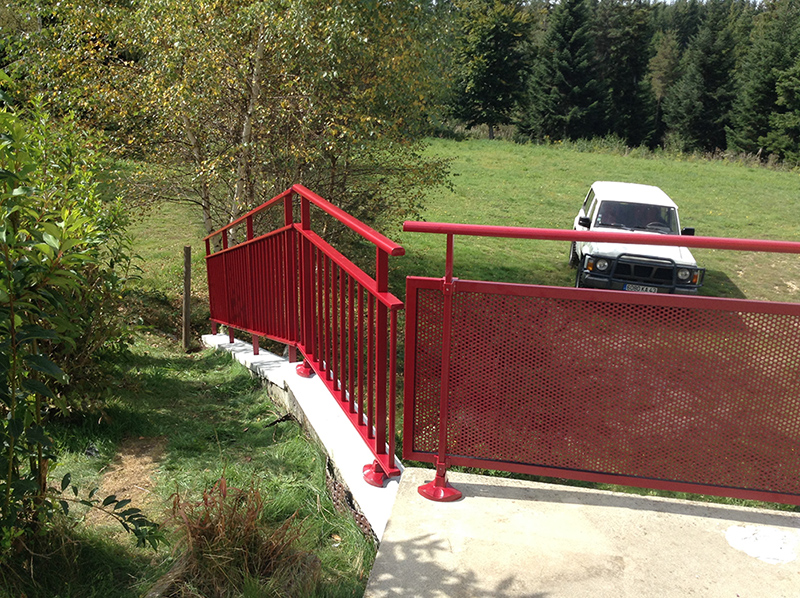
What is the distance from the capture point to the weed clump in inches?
105

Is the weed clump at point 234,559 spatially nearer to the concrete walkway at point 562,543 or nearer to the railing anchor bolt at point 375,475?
the concrete walkway at point 562,543

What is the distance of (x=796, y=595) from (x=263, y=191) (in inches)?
381

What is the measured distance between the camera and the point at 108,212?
5.29m

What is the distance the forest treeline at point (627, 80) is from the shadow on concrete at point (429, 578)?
47426mm

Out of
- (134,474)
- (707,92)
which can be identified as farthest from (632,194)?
(707,92)

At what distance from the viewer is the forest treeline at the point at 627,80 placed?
154ft

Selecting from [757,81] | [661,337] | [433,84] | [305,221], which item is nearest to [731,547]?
[661,337]

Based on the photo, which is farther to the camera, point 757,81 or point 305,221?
point 757,81

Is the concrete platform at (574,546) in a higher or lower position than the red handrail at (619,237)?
lower

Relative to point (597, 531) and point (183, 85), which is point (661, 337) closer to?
point (597, 531)

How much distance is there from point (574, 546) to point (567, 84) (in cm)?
5274

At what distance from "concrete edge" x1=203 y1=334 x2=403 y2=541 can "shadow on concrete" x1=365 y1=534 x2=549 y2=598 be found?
0.70 feet

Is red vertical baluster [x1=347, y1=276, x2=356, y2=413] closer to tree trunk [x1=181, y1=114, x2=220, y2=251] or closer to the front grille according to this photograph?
tree trunk [x1=181, y1=114, x2=220, y2=251]

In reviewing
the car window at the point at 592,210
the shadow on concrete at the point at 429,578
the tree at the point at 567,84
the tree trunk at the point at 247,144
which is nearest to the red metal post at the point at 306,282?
the shadow on concrete at the point at 429,578
